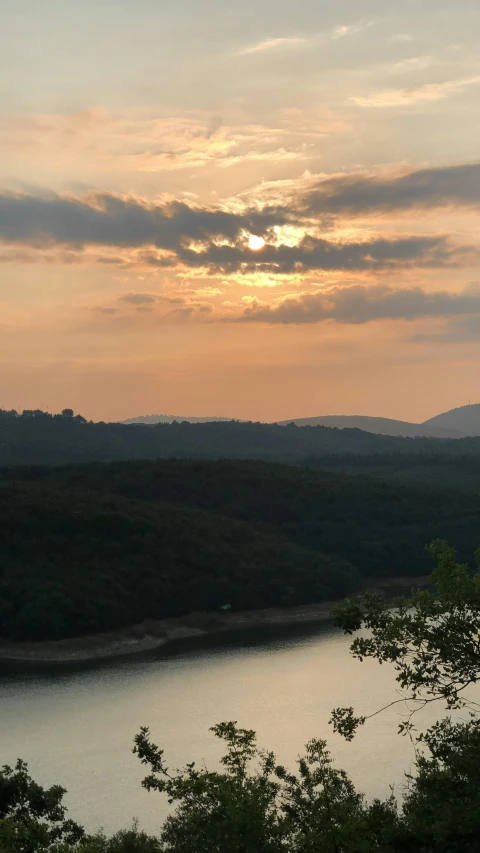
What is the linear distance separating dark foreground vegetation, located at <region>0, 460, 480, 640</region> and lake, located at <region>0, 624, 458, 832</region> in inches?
379

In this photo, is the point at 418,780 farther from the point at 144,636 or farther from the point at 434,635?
the point at 144,636

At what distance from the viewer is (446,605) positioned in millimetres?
12539

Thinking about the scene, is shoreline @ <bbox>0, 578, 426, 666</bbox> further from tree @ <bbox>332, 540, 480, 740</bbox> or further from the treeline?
the treeline

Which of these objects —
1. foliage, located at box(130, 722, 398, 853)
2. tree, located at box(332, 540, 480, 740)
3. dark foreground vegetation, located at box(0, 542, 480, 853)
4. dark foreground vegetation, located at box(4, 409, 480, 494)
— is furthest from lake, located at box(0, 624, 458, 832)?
dark foreground vegetation, located at box(4, 409, 480, 494)

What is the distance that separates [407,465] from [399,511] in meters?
51.7

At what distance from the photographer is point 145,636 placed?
66.9m

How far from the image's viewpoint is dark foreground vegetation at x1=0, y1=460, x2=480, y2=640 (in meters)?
69.8

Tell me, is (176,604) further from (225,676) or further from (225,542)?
(225,676)

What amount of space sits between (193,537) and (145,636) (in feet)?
61.4

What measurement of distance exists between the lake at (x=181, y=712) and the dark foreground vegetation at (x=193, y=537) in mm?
9637

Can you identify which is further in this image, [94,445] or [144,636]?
[94,445]

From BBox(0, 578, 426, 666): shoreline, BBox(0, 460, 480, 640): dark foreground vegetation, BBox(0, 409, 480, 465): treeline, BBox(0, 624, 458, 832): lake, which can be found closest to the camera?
BBox(0, 624, 458, 832): lake

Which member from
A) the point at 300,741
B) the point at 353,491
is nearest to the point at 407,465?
the point at 353,491

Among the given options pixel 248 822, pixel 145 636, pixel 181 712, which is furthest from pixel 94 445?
pixel 248 822
